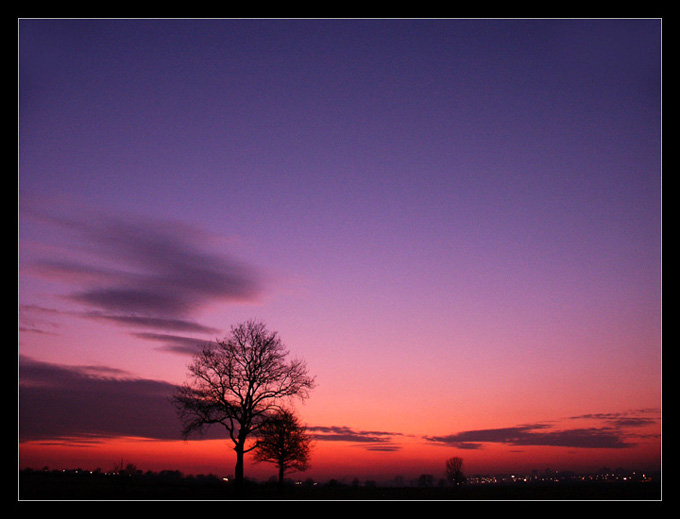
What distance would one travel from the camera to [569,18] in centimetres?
2255

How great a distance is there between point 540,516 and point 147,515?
14.4 meters
